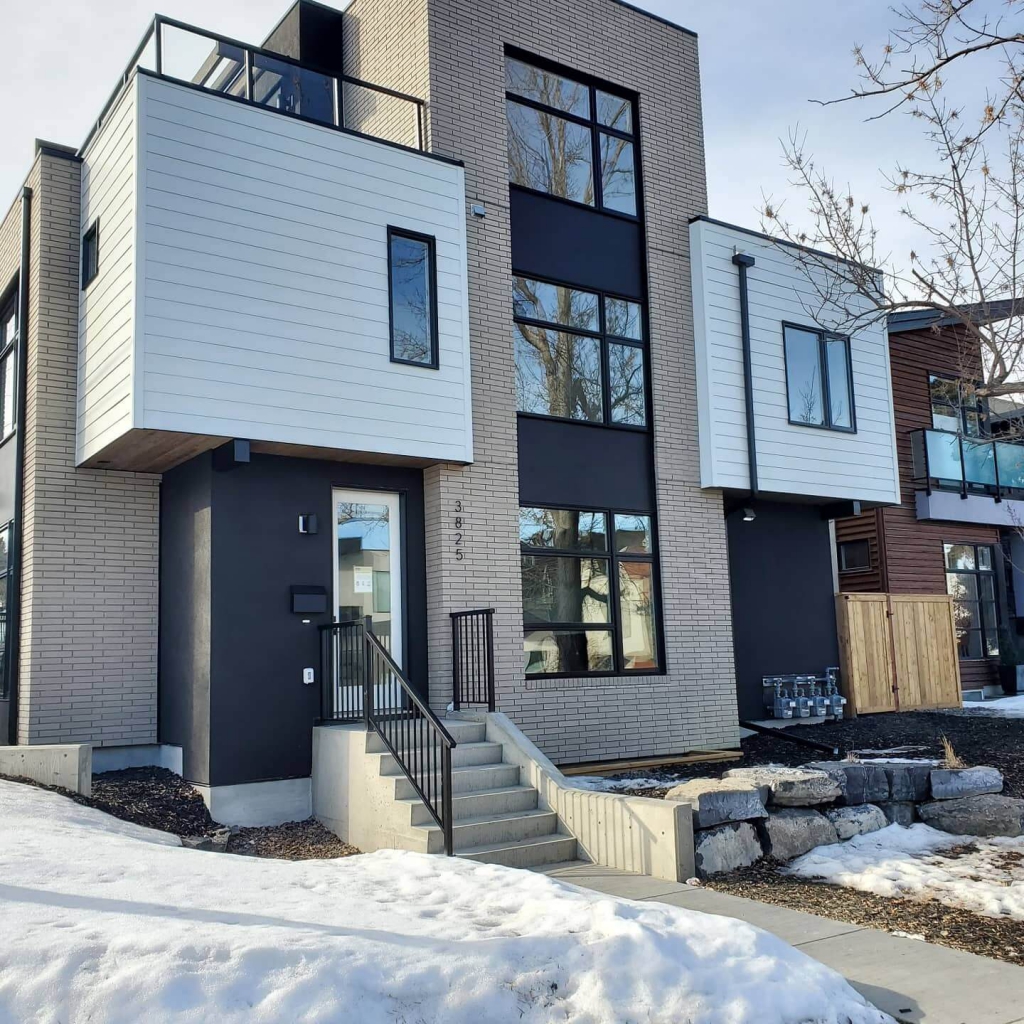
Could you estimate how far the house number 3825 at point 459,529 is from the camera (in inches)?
390

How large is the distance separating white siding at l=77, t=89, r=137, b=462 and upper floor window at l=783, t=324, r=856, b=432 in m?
7.81

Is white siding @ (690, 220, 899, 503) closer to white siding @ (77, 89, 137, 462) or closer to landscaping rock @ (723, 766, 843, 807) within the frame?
landscaping rock @ (723, 766, 843, 807)

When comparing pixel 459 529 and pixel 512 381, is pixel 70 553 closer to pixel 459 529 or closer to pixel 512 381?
pixel 459 529

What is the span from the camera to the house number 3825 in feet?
32.5

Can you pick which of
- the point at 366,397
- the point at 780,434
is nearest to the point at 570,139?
the point at 780,434

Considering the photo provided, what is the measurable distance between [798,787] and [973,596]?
42.3 ft

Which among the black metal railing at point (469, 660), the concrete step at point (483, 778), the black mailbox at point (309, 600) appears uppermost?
the black mailbox at point (309, 600)

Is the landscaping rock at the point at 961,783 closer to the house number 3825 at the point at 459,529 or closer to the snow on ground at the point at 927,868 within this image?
the snow on ground at the point at 927,868

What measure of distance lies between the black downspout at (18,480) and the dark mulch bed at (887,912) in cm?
677

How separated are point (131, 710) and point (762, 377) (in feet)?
26.3

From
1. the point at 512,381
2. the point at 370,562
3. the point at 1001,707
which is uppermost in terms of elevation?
the point at 512,381

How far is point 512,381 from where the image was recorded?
10617 mm

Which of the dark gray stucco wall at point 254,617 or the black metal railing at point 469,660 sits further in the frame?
the black metal railing at point 469,660

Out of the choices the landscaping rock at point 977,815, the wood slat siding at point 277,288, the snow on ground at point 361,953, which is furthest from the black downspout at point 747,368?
the snow on ground at point 361,953
